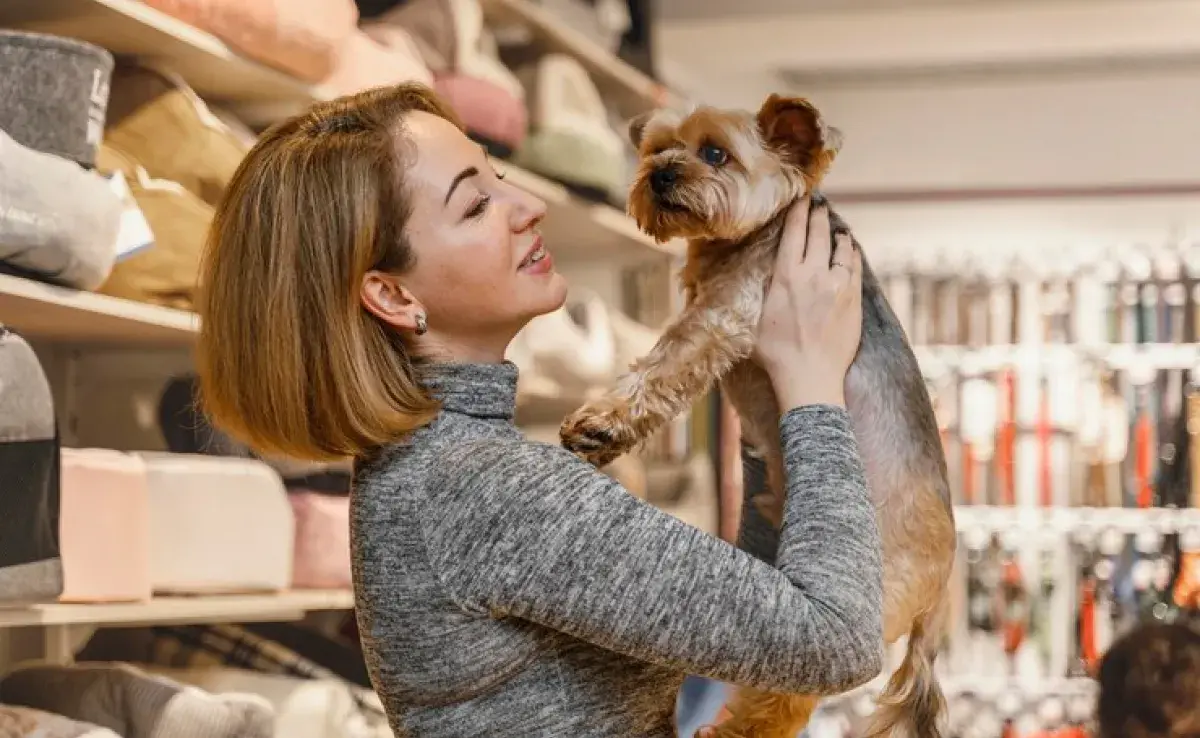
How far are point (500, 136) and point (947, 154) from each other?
2767mm

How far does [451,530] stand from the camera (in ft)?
4.04

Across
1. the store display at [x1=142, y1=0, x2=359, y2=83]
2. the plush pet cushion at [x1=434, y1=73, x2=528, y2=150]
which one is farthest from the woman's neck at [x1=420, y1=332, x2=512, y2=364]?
the plush pet cushion at [x1=434, y1=73, x2=528, y2=150]

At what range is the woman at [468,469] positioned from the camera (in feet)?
3.92

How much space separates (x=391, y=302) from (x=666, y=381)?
0.43 metres

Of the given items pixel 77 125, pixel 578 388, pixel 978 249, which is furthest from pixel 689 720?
pixel 978 249

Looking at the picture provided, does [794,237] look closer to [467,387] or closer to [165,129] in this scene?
[467,387]

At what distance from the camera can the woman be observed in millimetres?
1196

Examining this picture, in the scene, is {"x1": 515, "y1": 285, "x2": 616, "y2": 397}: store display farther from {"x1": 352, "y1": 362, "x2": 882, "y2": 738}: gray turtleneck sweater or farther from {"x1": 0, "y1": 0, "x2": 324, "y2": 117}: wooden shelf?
{"x1": 352, "y1": 362, "x2": 882, "y2": 738}: gray turtleneck sweater

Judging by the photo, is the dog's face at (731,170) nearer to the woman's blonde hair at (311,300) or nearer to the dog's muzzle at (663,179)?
the dog's muzzle at (663,179)

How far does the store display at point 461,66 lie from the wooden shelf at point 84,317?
793 mm

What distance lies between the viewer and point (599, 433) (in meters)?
1.57

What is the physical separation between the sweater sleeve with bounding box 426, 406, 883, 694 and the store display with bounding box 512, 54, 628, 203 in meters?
2.03

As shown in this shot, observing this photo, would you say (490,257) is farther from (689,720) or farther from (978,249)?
(978,249)

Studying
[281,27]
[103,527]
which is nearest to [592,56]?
[281,27]
